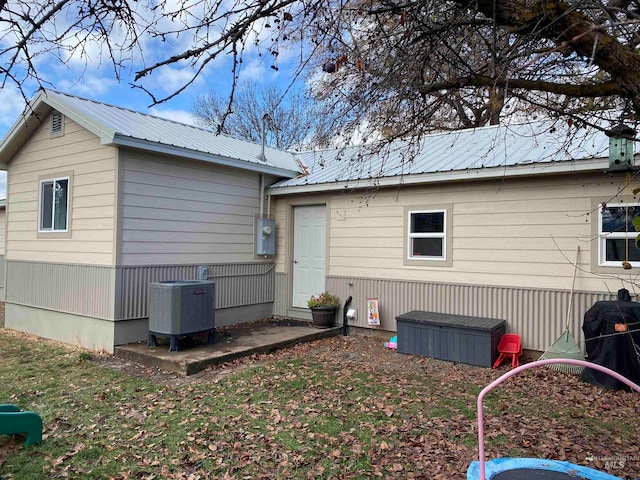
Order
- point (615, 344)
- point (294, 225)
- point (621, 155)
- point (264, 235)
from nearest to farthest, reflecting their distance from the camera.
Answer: point (615, 344) < point (621, 155) < point (264, 235) < point (294, 225)

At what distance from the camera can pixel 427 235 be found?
25.3 feet

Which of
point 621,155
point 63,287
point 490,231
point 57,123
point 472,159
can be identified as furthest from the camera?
point 57,123

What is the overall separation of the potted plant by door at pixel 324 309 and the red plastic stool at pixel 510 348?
9.77 ft

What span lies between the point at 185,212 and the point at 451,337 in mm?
4740

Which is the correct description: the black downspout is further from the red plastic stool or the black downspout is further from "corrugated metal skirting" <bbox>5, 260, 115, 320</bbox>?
"corrugated metal skirting" <bbox>5, 260, 115, 320</bbox>

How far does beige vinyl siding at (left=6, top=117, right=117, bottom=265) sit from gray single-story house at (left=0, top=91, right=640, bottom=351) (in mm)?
36

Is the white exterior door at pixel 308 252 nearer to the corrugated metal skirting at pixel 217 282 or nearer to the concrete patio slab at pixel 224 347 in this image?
the corrugated metal skirting at pixel 217 282

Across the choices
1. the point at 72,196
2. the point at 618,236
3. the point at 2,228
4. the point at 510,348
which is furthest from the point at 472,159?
the point at 2,228

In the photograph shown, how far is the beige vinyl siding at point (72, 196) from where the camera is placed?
23.2 feet

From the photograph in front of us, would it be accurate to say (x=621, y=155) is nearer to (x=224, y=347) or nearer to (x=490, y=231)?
(x=490, y=231)

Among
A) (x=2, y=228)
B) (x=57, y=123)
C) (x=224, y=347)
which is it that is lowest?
(x=224, y=347)

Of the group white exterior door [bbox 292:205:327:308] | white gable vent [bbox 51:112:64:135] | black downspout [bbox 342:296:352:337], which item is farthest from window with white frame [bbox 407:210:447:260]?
white gable vent [bbox 51:112:64:135]

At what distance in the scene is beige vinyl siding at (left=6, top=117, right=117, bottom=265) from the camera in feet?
23.2

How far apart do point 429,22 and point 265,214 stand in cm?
600
